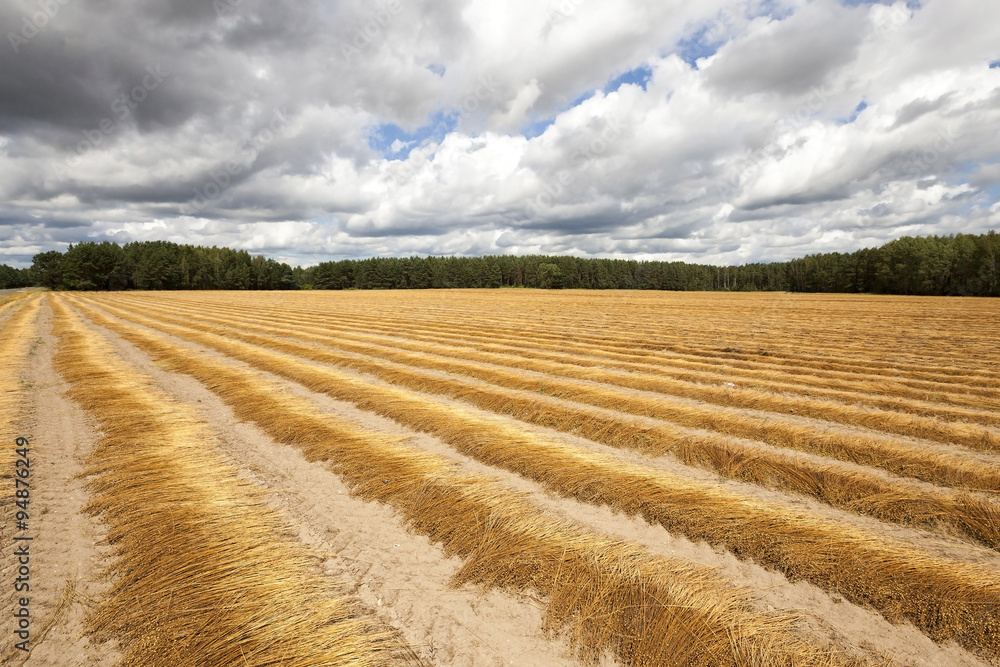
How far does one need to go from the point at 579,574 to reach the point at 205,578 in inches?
125

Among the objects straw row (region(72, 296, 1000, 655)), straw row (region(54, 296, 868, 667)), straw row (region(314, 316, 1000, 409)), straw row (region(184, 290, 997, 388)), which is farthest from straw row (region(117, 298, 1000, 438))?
straw row (region(54, 296, 868, 667))

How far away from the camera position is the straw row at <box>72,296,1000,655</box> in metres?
3.44

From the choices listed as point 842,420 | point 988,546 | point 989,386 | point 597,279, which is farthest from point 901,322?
point 597,279

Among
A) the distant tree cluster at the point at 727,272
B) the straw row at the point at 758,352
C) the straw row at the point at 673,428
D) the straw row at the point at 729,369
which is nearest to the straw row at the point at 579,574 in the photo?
the straw row at the point at 673,428

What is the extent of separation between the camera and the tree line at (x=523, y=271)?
7850 cm

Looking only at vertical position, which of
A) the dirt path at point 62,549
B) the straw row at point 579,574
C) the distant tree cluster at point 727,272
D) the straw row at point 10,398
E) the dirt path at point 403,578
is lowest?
the dirt path at point 403,578

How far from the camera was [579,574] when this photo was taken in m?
3.79

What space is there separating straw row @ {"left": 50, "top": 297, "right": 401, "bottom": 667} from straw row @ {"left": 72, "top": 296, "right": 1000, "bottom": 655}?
10.00 feet

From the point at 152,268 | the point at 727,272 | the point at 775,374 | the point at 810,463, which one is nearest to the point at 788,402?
the point at 775,374

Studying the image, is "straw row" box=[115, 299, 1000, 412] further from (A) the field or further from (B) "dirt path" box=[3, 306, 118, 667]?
(B) "dirt path" box=[3, 306, 118, 667]

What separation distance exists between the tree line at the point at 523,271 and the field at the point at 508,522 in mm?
95424

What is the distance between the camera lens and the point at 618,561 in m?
3.95

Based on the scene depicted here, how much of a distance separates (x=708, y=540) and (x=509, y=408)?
5.09 metres

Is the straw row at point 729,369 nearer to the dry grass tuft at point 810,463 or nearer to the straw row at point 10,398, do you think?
the dry grass tuft at point 810,463
